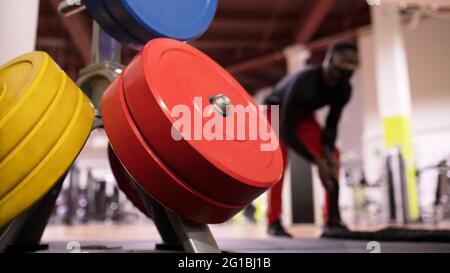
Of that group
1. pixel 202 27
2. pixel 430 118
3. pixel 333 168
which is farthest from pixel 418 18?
pixel 202 27

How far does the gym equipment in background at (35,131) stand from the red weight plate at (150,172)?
0.08 m

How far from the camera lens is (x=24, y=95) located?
0.75 m

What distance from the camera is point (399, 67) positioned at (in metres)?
4.84

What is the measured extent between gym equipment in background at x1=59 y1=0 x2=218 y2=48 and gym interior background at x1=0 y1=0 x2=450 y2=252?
2882 millimetres

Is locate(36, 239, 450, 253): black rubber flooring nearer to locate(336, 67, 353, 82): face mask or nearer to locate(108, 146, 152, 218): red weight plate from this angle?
locate(108, 146, 152, 218): red weight plate

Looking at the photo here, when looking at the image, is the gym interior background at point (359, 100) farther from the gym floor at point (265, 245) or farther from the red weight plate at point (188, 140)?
the red weight plate at point (188, 140)

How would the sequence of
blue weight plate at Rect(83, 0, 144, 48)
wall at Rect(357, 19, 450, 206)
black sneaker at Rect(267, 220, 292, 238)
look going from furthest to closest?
wall at Rect(357, 19, 450, 206) < black sneaker at Rect(267, 220, 292, 238) < blue weight plate at Rect(83, 0, 144, 48)

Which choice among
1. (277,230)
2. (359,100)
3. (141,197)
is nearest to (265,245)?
(141,197)

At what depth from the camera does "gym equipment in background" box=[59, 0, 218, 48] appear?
931 millimetres

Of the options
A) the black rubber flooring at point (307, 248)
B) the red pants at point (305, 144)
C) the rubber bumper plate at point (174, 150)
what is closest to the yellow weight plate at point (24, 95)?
the rubber bumper plate at point (174, 150)

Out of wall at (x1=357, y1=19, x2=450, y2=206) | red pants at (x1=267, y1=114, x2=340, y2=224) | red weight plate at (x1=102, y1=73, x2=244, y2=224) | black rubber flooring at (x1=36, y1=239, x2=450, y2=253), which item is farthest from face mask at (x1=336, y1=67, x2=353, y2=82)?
wall at (x1=357, y1=19, x2=450, y2=206)

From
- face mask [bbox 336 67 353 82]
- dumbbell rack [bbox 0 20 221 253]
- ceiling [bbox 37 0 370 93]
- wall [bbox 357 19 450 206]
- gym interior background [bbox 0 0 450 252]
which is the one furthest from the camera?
ceiling [bbox 37 0 370 93]

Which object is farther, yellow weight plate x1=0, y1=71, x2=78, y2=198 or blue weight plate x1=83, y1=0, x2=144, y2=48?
blue weight plate x1=83, y1=0, x2=144, y2=48

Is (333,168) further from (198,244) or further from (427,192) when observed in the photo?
(427,192)
